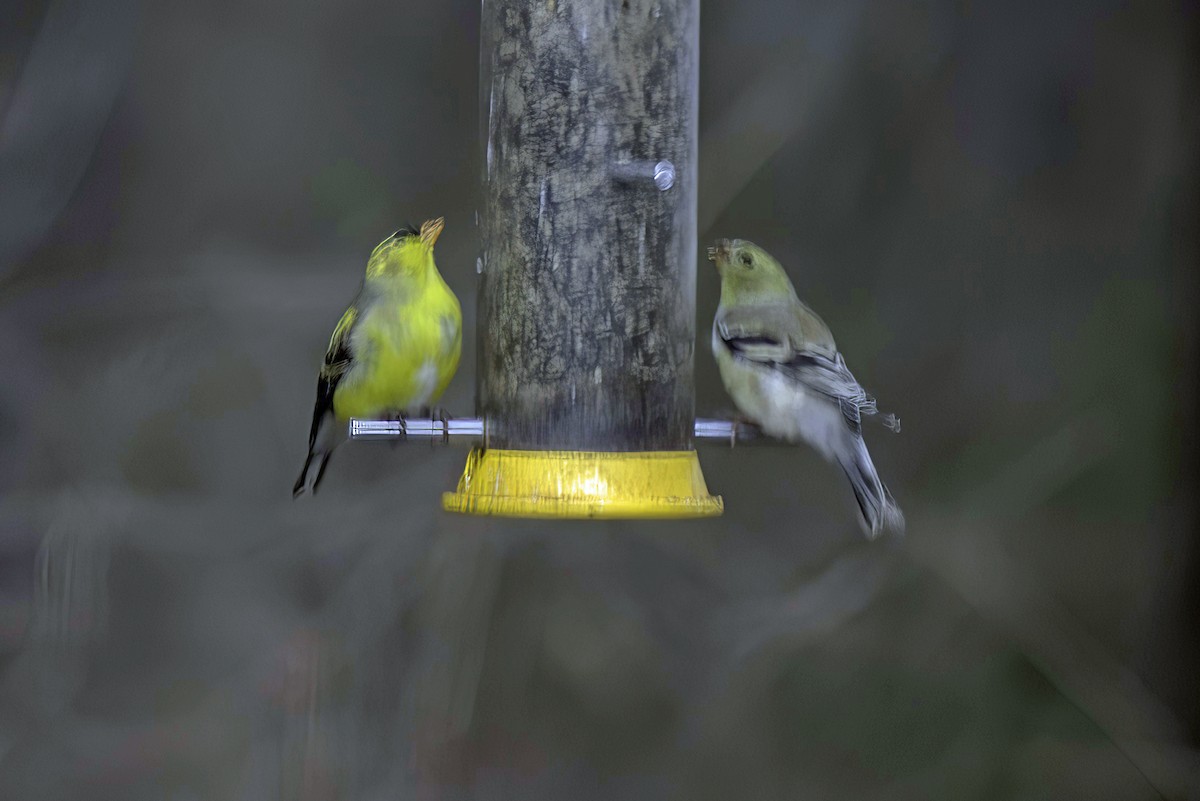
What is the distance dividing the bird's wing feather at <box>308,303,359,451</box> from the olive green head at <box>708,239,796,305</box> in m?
1.18

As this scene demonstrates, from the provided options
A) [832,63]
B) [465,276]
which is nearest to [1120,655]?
[832,63]

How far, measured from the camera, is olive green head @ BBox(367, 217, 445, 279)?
159 inches

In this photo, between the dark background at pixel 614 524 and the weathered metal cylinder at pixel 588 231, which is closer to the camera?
the weathered metal cylinder at pixel 588 231

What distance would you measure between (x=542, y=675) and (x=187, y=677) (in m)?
1.66

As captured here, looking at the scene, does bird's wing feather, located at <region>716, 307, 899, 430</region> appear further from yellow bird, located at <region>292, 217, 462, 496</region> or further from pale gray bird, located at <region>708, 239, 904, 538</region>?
yellow bird, located at <region>292, 217, 462, 496</region>

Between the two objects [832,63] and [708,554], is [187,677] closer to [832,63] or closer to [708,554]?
[708,554]

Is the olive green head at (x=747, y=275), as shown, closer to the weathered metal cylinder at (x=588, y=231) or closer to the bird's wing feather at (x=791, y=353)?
the bird's wing feather at (x=791, y=353)

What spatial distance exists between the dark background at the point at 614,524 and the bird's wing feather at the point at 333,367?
1778 mm

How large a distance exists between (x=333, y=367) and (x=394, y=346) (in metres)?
0.22

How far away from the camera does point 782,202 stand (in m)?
6.36

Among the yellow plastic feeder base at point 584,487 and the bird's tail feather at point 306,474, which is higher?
the yellow plastic feeder base at point 584,487

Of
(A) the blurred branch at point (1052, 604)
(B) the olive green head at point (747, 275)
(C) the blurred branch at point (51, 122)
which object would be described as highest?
(C) the blurred branch at point (51, 122)

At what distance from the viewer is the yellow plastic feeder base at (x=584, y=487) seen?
3.17 meters

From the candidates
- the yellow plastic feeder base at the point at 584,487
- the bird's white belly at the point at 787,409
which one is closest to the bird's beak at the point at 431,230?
the yellow plastic feeder base at the point at 584,487
